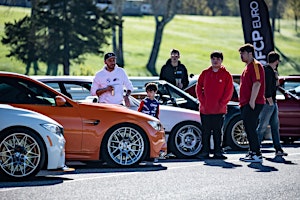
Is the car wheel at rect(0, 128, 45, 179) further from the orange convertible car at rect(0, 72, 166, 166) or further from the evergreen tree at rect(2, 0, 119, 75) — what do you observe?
the evergreen tree at rect(2, 0, 119, 75)

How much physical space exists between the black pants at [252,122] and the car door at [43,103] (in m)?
2.94

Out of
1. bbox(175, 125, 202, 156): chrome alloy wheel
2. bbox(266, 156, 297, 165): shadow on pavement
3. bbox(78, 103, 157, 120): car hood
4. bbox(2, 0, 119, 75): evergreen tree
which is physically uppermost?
bbox(2, 0, 119, 75): evergreen tree

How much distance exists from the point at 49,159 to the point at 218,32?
9110 cm

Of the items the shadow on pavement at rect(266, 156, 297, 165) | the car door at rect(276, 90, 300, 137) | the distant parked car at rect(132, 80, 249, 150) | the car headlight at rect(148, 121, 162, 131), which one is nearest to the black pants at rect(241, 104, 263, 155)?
the shadow on pavement at rect(266, 156, 297, 165)

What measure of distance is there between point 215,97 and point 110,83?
1.68 m

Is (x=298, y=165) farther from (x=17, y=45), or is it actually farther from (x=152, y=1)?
(x=152, y=1)

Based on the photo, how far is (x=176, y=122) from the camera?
14.6 metres

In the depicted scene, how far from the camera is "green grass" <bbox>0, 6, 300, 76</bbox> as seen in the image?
216 feet

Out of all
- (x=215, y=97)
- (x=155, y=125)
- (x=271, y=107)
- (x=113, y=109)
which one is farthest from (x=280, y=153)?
(x=113, y=109)

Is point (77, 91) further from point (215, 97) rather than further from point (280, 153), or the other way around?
point (280, 153)

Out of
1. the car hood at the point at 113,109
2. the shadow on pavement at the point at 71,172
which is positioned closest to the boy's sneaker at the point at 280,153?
the shadow on pavement at the point at 71,172

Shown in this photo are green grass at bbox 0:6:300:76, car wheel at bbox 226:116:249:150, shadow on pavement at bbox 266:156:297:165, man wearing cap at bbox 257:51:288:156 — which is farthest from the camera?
green grass at bbox 0:6:300:76

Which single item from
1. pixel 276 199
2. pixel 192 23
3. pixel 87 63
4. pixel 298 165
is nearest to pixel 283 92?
pixel 298 165

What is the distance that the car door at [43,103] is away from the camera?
39.8ft
